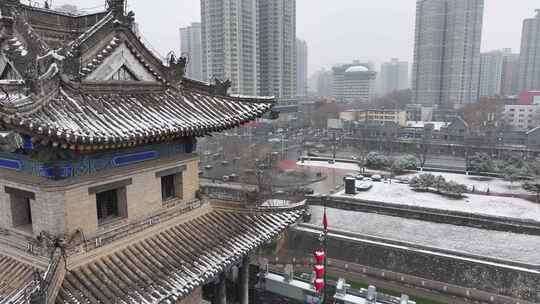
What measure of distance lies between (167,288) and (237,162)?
4338 centimetres

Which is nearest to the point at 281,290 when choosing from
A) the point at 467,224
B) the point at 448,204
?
the point at 467,224

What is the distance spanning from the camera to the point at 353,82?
136 meters

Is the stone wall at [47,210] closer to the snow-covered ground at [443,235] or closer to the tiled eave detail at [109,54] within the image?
the tiled eave detail at [109,54]

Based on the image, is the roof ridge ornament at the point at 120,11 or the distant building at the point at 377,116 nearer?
the roof ridge ornament at the point at 120,11

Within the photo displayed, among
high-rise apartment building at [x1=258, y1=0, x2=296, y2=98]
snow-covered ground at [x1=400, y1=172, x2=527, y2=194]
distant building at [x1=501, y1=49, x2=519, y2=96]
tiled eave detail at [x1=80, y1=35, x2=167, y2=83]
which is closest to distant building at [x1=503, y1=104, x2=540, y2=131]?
snow-covered ground at [x1=400, y1=172, x2=527, y2=194]

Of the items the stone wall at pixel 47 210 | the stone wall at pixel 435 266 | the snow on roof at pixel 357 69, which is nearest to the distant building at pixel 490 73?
the snow on roof at pixel 357 69

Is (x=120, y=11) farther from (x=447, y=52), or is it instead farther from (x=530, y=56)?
(x=530, y=56)

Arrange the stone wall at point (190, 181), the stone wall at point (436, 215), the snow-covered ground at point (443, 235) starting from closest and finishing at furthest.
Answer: the stone wall at point (190, 181) < the snow-covered ground at point (443, 235) < the stone wall at point (436, 215)

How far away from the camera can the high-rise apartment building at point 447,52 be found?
78925 millimetres

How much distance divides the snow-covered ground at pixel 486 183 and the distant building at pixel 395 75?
6031 inches

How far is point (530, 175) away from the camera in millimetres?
39156

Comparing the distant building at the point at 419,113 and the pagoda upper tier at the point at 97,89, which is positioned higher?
the pagoda upper tier at the point at 97,89

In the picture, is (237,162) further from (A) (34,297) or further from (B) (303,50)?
(B) (303,50)

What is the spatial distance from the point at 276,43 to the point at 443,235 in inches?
2211
